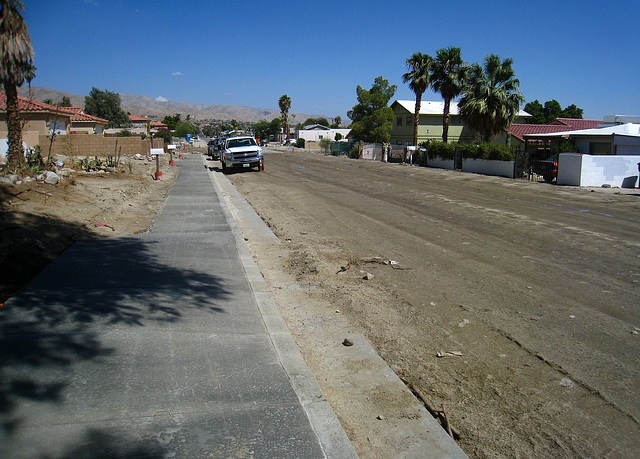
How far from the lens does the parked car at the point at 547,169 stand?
24641 millimetres

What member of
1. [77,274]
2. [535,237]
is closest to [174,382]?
[77,274]

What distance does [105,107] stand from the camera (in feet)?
299

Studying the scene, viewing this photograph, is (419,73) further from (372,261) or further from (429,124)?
(372,261)

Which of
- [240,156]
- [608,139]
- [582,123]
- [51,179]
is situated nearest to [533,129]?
[582,123]

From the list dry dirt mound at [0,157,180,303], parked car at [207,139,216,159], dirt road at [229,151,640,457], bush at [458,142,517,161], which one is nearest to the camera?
dirt road at [229,151,640,457]

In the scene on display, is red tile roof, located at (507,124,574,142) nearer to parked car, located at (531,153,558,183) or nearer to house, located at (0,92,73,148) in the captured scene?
parked car, located at (531,153,558,183)

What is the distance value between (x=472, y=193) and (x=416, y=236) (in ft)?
31.6

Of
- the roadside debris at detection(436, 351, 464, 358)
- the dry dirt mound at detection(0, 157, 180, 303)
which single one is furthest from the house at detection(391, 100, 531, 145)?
the roadside debris at detection(436, 351, 464, 358)

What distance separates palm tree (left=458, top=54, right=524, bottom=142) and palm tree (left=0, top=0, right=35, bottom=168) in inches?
1116

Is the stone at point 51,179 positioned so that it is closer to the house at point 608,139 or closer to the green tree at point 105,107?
the house at point 608,139

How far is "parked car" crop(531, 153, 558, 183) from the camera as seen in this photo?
24641 millimetres

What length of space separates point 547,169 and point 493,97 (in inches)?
475

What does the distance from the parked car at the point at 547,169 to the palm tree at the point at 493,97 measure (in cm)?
943

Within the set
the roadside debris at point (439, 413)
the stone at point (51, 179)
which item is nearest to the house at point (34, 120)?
the stone at point (51, 179)
